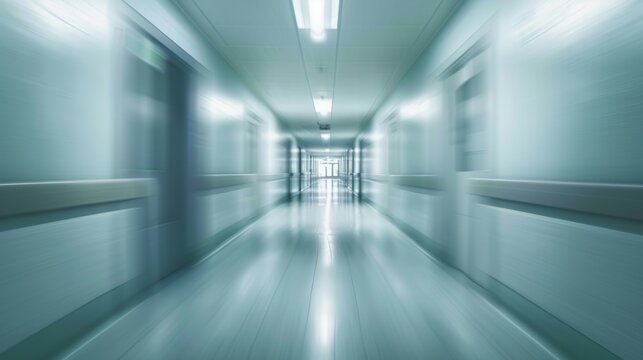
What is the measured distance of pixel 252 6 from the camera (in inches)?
126

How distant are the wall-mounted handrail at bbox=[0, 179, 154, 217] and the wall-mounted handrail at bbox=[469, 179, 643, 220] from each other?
270 cm

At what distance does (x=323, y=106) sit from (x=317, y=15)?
4.52 meters

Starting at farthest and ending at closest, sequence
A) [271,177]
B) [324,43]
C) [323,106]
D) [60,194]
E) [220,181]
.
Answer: [271,177] < [323,106] < [220,181] < [324,43] < [60,194]

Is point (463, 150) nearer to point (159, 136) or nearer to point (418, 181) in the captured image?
point (418, 181)

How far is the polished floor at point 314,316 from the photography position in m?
1.77

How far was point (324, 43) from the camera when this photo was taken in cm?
410

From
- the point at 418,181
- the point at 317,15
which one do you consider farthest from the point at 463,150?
the point at 317,15

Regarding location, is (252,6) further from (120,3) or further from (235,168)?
(235,168)

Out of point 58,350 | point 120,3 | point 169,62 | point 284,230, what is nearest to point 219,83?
point 169,62

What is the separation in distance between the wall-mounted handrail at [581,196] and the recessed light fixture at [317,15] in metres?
2.43

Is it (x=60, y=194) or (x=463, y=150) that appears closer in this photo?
(x=60, y=194)

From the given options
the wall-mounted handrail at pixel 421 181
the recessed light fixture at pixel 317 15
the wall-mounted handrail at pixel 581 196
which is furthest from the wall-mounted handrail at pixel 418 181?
the recessed light fixture at pixel 317 15

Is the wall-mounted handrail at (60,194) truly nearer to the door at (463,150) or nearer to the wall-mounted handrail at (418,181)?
the door at (463,150)

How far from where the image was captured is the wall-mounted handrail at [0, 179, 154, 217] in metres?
1.39
